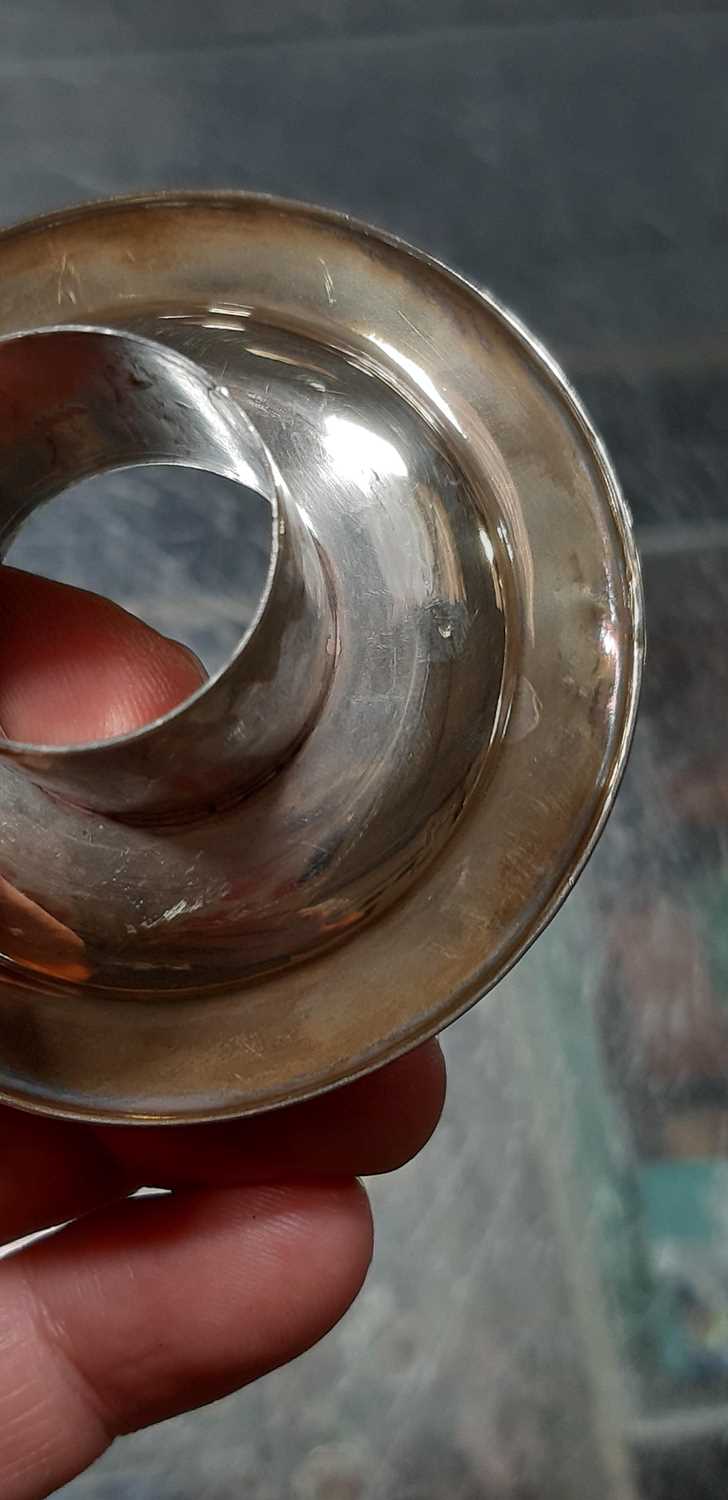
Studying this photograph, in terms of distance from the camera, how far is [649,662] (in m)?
1.33

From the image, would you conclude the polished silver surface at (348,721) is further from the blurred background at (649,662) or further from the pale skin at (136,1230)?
the blurred background at (649,662)

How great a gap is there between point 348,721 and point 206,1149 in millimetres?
333

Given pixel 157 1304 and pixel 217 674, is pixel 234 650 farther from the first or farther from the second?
pixel 157 1304

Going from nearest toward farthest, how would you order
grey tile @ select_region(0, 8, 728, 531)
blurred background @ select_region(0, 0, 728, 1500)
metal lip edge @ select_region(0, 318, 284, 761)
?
1. metal lip edge @ select_region(0, 318, 284, 761)
2. blurred background @ select_region(0, 0, 728, 1500)
3. grey tile @ select_region(0, 8, 728, 531)

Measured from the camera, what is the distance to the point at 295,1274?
81 cm

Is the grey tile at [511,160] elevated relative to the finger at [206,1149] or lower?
elevated

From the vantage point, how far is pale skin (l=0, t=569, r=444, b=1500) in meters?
0.81

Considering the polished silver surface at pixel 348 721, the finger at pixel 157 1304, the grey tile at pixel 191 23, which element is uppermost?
the grey tile at pixel 191 23

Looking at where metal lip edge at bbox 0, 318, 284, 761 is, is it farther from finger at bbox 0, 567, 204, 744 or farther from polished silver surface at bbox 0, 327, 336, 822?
finger at bbox 0, 567, 204, 744

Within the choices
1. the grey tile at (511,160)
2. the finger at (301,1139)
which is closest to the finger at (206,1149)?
the finger at (301,1139)

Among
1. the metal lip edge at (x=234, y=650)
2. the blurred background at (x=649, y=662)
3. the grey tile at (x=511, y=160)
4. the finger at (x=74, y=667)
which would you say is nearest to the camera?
the metal lip edge at (x=234, y=650)

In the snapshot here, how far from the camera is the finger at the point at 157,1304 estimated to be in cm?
81

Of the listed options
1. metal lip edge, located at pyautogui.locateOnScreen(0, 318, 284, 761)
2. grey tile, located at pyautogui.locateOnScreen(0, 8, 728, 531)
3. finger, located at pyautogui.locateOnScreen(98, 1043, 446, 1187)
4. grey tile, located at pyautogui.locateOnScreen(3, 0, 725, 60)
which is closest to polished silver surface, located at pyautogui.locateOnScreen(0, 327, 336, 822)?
metal lip edge, located at pyautogui.locateOnScreen(0, 318, 284, 761)

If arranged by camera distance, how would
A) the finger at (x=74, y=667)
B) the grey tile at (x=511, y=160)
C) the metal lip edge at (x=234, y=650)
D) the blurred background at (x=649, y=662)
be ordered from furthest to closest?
the grey tile at (x=511, y=160) < the blurred background at (x=649, y=662) < the finger at (x=74, y=667) < the metal lip edge at (x=234, y=650)
